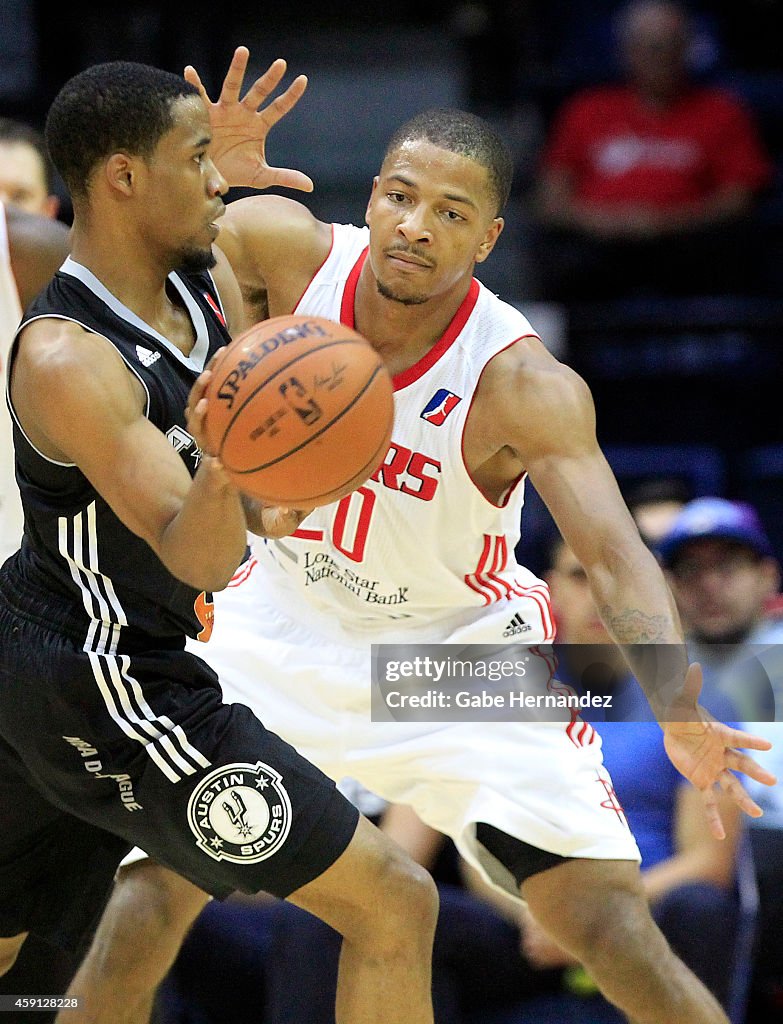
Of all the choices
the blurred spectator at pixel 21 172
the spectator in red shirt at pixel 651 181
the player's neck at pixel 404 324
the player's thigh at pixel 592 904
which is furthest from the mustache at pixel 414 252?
the spectator in red shirt at pixel 651 181

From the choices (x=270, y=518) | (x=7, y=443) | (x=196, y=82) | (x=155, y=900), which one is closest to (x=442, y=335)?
(x=196, y=82)

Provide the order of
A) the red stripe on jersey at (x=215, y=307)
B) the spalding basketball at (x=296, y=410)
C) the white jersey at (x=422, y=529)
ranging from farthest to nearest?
1. the white jersey at (x=422, y=529)
2. the red stripe on jersey at (x=215, y=307)
3. the spalding basketball at (x=296, y=410)

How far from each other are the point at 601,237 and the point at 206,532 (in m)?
5.11

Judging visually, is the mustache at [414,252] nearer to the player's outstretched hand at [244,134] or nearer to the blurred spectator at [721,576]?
the player's outstretched hand at [244,134]

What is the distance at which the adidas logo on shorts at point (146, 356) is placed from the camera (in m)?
3.24

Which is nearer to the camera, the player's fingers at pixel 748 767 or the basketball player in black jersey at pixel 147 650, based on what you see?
the basketball player in black jersey at pixel 147 650

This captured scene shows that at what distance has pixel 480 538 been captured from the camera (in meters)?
4.14

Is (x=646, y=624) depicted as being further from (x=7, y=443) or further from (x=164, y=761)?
(x=7, y=443)

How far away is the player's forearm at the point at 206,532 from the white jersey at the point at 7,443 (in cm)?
154

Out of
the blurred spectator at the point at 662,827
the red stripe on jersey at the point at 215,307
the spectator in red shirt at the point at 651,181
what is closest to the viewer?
the red stripe on jersey at the point at 215,307

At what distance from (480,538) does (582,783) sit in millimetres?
678

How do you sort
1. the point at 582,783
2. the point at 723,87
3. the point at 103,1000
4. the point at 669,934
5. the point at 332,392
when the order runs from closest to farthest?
1. the point at 332,392
2. the point at 103,1000
3. the point at 582,783
4. the point at 669,934
5. the point at 723,87

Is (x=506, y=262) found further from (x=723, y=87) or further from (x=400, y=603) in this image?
(x=400, y=603)

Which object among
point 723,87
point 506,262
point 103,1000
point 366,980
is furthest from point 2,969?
point 723,87
